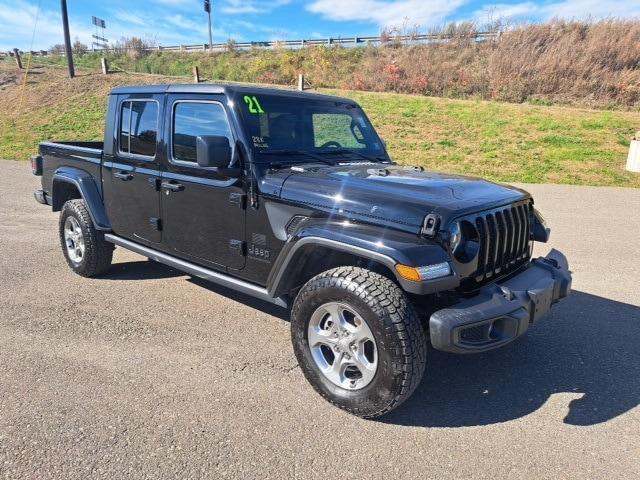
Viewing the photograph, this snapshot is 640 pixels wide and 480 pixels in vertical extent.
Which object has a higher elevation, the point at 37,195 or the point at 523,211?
the point at 523,211

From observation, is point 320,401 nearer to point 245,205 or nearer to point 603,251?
point 245,205

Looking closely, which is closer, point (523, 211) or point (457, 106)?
point (523, 211)

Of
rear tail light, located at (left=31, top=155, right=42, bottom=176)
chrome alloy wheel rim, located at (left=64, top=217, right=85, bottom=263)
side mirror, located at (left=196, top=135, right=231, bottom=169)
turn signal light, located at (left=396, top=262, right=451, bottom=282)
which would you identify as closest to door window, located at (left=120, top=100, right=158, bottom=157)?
side mirror, located at (left=196, top=135, right=231, bottom=169)

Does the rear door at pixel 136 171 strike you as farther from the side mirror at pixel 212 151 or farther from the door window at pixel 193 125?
the side mirror at pixel 212 151

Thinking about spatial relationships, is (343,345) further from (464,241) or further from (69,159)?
(69,159)

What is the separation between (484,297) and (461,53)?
2695cm

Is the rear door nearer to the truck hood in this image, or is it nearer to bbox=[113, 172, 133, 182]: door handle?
bbox=[113, 172, 133, 182]: door handle

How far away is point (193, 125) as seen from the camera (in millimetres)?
3748

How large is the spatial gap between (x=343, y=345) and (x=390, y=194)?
95 cm

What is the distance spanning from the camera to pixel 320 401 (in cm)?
299

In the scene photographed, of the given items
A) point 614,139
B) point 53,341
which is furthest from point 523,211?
point 614,139

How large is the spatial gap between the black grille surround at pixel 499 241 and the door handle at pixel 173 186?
219cm

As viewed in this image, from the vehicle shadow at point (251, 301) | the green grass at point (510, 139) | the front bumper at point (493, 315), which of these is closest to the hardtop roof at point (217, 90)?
A: the vehicle shadow at point (251, 301)

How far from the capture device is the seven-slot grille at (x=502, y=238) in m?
2.92
